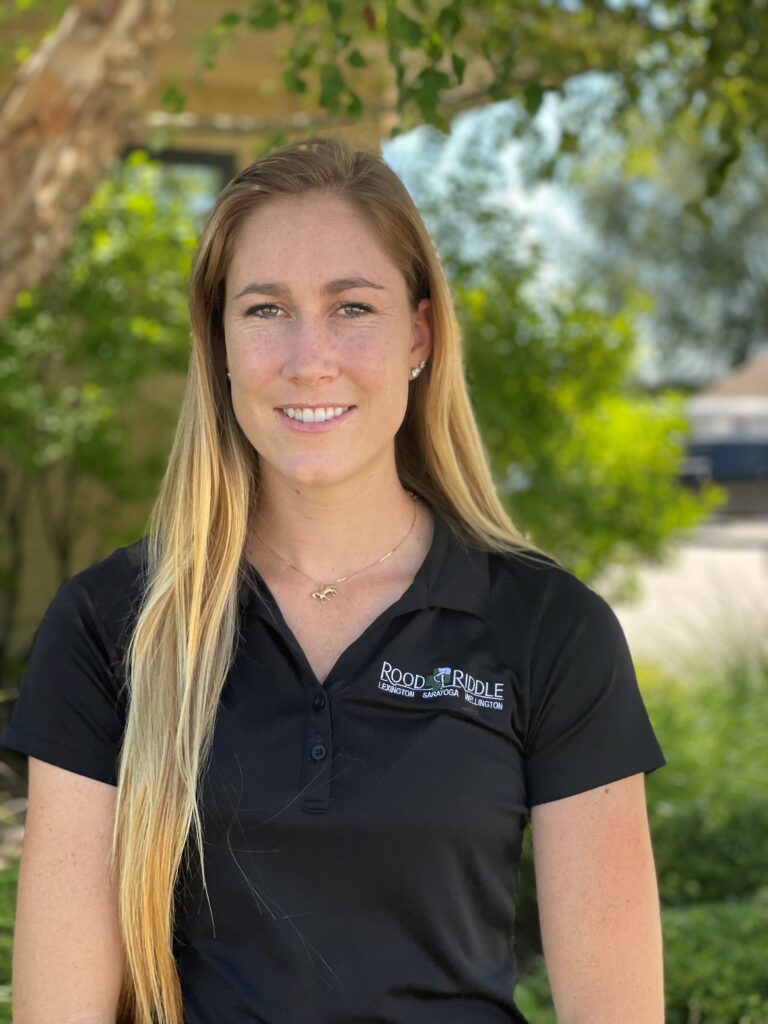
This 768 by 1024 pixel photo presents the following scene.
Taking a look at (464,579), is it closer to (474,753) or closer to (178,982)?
(474,753)

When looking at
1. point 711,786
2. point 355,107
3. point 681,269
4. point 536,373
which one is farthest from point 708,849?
point 681,269

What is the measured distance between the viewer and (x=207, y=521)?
7.23 ft

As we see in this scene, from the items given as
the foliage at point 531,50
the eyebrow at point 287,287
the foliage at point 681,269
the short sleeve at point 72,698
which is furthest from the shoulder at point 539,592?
the foliage at point 681,269

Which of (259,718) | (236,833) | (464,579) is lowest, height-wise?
(236,833)

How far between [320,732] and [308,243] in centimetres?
→ 79

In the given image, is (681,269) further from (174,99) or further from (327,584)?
(327,584)

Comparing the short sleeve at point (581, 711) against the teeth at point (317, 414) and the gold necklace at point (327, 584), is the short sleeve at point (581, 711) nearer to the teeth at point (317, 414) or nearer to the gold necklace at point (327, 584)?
the gold necklace at point (327, 584)

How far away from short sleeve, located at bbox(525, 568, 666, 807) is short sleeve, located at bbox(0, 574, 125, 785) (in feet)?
2.14

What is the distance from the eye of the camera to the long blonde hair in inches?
77.4

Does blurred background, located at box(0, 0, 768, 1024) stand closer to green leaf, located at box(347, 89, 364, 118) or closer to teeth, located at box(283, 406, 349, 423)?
green leaf, located at box(347, 89, 364, 118)

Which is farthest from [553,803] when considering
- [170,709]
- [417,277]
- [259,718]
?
[417,277]

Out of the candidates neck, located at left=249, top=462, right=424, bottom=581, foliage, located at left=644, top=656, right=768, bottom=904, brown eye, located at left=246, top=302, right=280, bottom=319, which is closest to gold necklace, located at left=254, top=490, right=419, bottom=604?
neck, located at left=249, top=462, right=424, bottom=581

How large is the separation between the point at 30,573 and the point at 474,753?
676 centimetres

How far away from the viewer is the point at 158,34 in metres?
4.04
